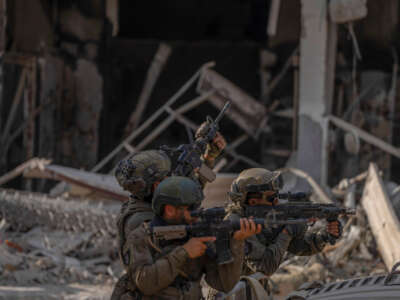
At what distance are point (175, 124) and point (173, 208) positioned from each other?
826cm

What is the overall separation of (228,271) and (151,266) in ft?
1.11

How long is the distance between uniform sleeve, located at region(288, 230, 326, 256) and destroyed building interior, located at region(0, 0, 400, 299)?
184 cm

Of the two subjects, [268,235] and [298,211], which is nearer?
[298,211]

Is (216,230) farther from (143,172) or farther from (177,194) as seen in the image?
(143,172)

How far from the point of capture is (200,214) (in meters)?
2.34

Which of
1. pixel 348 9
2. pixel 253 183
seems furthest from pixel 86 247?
pixel 348 9

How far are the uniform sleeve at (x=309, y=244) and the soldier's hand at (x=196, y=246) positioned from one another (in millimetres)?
1021

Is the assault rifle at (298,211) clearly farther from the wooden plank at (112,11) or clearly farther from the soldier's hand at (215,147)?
the wooden plank at (112,11)

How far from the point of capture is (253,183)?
3.02m

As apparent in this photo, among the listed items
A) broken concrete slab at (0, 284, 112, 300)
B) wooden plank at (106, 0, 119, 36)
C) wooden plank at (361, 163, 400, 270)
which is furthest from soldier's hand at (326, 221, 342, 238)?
wooden plank at (106, 0, 119, 36)

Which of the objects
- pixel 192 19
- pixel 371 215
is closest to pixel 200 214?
pixel 371 215

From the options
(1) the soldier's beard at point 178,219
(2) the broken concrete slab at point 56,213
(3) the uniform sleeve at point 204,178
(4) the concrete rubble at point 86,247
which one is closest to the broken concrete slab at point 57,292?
(4) the concrete rubble at point 86,247

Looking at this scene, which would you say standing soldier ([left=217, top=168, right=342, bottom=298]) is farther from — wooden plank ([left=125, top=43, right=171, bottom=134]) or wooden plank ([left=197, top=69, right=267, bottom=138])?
wooden plank ([left=125, top=43, right=171, bottom=134])

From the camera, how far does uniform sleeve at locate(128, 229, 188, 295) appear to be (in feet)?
7.65
